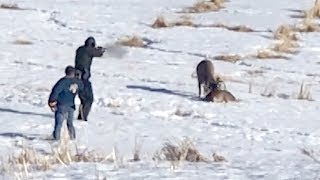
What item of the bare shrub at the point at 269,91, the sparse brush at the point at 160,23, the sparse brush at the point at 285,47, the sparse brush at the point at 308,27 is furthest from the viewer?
the sparse brush at the point at 308,27

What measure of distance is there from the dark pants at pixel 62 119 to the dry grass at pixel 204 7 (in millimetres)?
16786

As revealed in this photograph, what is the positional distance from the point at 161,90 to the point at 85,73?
3282 mm

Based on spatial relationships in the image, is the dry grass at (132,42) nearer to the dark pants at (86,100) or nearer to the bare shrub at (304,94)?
the bare shrub at (304,94)

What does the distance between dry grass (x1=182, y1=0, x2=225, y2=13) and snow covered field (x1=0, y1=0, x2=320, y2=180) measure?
35 centimetres

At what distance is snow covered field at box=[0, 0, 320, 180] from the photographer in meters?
10.2

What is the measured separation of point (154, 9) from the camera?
3042 cm

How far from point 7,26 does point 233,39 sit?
5.82 metres

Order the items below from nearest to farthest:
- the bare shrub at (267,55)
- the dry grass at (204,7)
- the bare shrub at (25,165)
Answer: the bare shrub at (25,165) < the bare shrub at (267,55) < the dry grass at (204,7)

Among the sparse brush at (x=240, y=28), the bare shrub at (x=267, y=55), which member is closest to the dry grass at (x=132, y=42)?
the bare shrub at (x=267, y=55)

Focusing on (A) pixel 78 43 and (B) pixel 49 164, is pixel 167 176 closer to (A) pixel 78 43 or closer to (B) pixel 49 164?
(B) pixel 49 164

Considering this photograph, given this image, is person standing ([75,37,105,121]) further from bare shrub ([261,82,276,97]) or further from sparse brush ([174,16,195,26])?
→ sparse brush ([174,16,195,26])

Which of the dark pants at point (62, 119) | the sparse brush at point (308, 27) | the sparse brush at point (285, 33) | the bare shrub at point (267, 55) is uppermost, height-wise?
the sparse brush at point (308, 27)

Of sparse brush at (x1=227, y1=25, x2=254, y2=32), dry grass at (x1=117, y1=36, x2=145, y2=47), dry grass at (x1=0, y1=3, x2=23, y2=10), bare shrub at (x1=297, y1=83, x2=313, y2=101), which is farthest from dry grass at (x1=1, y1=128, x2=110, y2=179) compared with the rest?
dry grass at (x1=0, y1=3, x2=23, y2=10)

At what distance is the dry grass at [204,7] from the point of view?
100.0 ft
